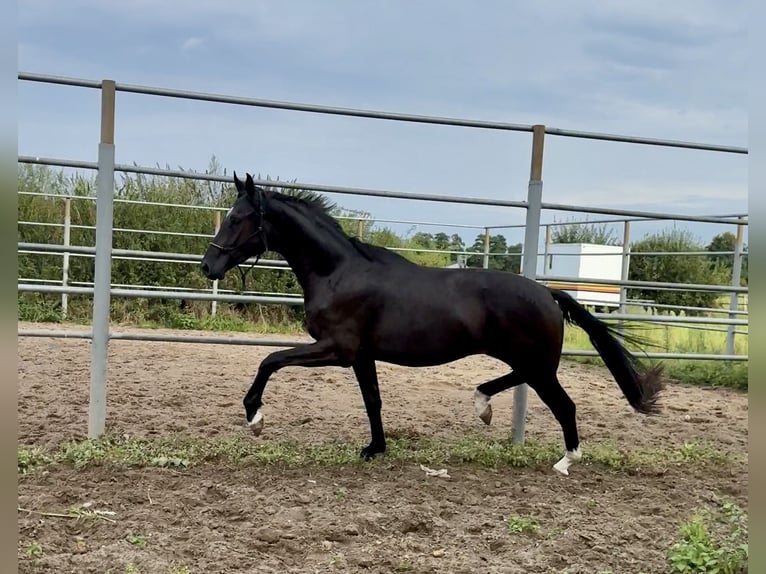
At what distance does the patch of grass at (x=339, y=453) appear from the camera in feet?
11.6

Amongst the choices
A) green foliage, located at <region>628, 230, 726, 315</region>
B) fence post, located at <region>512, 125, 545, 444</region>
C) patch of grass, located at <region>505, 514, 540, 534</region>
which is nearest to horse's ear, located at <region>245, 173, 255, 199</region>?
fence post, located at <region>512, 125, 545, 444</region>

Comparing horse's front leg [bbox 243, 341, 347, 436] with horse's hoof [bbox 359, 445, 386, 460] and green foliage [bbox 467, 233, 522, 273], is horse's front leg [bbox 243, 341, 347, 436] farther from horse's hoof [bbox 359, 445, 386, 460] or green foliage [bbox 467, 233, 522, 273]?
green foliage [bbox 467, 233, 522, 273]

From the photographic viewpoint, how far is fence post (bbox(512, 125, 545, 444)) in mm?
4207

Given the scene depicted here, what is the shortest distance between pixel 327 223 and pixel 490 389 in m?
1.47

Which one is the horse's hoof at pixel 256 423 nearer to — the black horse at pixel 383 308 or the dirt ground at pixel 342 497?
the black horse at pixel 383 308

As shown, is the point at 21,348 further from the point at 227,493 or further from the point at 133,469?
the point at 227,493

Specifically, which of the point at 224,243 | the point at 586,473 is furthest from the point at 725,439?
the point at 224,243

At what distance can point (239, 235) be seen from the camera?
3.60 m

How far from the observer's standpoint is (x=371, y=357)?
151 inches

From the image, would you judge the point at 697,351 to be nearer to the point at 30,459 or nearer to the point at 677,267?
the point at 677,267

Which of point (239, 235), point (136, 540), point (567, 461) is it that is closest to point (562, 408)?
point (567, 461)

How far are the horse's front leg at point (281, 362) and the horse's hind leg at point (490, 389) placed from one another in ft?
3.27

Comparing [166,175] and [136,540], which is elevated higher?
[166,175]

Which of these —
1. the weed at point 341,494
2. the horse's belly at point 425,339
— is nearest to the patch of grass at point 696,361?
the horse's belly at point 425,339
